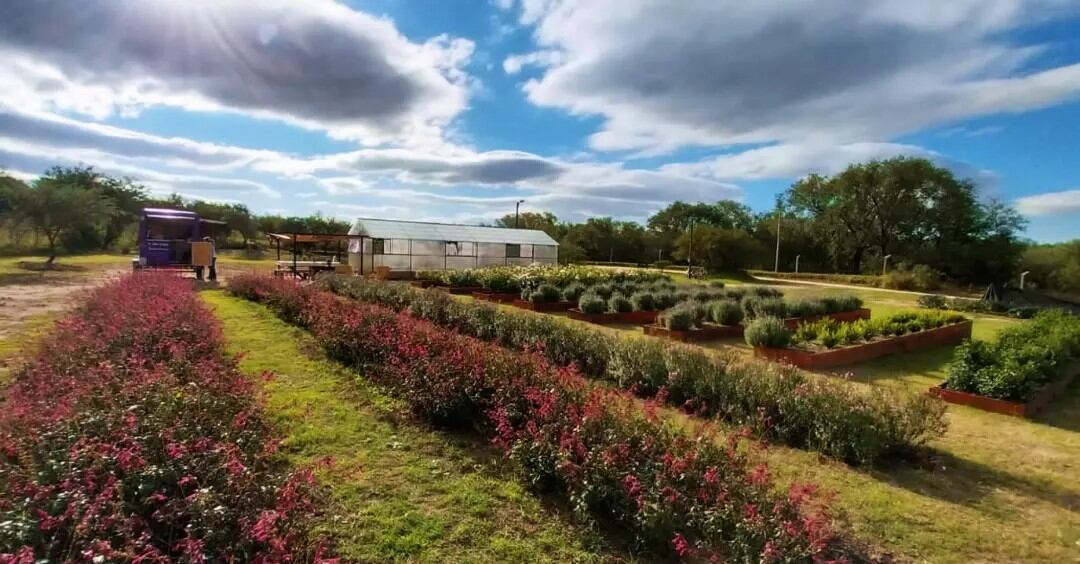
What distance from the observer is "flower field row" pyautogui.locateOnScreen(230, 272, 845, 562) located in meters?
2.67

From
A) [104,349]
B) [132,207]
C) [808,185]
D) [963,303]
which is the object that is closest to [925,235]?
[808,185]

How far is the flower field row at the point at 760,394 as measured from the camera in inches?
177

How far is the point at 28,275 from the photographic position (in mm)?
20406

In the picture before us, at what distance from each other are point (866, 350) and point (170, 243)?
20972mm

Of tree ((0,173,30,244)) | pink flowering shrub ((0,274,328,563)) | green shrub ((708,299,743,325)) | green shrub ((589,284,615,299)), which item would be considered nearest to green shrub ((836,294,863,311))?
green shrub ((708,299,743,325))

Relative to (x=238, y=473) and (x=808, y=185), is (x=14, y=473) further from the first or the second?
(x=808, y=185)

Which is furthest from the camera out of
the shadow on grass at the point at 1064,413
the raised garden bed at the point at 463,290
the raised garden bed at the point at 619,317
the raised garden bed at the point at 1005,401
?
the raised garden bed at the point at 463,290

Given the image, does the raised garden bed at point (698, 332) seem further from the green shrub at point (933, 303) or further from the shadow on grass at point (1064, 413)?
the green shrub at point (933, 303)

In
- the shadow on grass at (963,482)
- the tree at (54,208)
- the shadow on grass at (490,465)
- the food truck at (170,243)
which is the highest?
the tree at (54,208)

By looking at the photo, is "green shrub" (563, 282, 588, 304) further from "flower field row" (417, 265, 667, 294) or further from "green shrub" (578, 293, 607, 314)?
"green shrub" (578, 293, 607, 314)

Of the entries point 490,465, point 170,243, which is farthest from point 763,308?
point 170,243

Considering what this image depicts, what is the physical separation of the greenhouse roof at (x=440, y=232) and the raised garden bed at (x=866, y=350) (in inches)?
788

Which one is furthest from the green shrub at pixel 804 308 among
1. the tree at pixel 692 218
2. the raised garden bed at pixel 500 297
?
the tree at pixel 692 218

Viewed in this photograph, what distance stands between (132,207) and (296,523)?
59.6 m
